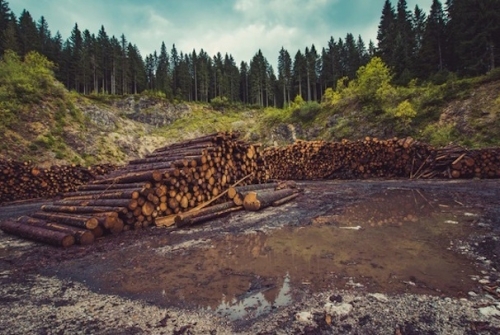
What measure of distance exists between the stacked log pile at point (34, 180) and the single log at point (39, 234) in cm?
751

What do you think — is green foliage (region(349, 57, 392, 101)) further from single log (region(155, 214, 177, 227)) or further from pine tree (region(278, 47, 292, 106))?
pine tree (region(278, 47, 292, 106))

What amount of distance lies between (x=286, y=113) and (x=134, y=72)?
1881 inches

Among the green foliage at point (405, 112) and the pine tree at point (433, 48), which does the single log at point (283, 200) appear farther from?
the pine tree at point (433, 48)

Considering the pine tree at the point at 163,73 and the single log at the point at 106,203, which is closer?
the single log at the point at 106,203

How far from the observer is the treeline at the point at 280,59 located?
34.5m

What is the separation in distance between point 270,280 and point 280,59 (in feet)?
250

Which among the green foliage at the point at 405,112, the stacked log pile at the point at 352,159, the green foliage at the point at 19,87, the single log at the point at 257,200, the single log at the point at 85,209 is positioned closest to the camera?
the single log at the point at 85,209

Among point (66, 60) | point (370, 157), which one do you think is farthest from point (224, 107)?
point (370, 157)

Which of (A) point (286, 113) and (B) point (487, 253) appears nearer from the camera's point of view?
(B) point (487, 253)

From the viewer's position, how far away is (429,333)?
196cm

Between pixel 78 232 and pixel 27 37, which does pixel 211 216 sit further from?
pixel 27 37

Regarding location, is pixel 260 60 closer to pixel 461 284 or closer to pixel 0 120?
pixel 0 120

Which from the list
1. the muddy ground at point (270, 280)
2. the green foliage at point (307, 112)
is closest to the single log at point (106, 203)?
the muddy ground at point (270, 280)

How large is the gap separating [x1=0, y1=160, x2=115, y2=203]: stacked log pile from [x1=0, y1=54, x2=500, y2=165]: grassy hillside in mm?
6724
